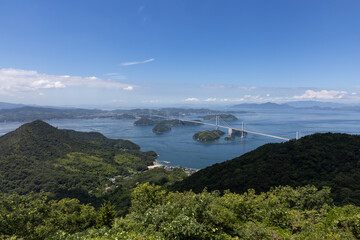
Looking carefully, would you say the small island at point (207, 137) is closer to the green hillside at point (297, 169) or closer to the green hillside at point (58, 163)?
the green hillside at point (58, 163)

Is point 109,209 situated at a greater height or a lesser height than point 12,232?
lesser

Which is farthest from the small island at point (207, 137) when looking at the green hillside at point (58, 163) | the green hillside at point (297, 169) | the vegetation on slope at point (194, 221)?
the vegetation on slope at point (194, 221)

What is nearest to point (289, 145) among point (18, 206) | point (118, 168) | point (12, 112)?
point (18, 206)

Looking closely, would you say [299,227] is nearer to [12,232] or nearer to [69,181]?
[12,232]

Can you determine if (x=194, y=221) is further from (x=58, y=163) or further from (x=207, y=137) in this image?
(x=207, y=137)

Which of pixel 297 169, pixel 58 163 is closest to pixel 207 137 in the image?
pixel 58 163

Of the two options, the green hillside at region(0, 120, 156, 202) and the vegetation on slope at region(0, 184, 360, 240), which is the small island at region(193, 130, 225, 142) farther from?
the vegetation on slope at region(0, 184, 360, 240)

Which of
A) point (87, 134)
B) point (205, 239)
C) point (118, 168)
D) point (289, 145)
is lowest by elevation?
point (118, 168)
